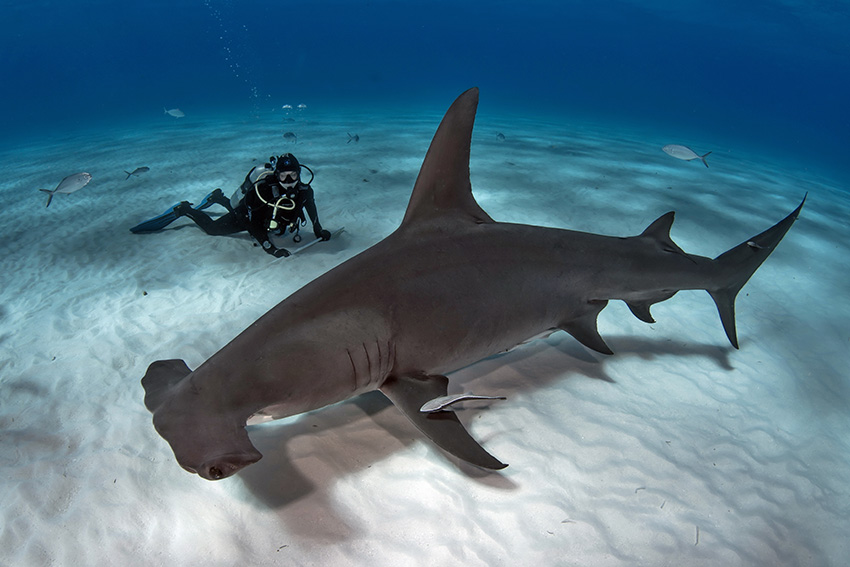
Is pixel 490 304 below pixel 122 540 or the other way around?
the other way around

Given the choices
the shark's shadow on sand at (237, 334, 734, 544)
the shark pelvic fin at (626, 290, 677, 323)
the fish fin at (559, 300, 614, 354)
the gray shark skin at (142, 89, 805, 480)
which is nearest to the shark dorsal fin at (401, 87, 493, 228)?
the gray shark skin at (142, 89, 805, 480)

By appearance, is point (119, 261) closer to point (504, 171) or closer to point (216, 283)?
point (216, 283)

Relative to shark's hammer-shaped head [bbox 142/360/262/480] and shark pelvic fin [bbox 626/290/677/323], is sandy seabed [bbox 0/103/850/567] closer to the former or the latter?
shark pelvic fin [bbox 626/290/677/323]

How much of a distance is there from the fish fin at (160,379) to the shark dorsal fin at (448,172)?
5.09ft

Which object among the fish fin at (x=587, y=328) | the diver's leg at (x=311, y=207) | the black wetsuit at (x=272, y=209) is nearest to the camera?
the fish fin at (x=587, y=328)

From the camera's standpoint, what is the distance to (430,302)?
230 cm

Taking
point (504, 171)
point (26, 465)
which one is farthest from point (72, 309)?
point (504, 171)

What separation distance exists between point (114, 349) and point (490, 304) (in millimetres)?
3444

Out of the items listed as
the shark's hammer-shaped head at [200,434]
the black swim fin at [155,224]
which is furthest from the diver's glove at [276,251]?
the shark's hammer-shaped head at [200,434]

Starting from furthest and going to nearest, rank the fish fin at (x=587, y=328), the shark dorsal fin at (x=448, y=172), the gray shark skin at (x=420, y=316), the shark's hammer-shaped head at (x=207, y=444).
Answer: the fish fin at (x=587, y=328)
the shark dorsal fin at (x=448, y=172)
the gray shark skin at (x=420, y=316)
the shark's hammer-shaped head at (x=207, y=444)

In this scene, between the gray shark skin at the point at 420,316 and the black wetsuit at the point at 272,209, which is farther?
the black wetsuit at the point at 272,209

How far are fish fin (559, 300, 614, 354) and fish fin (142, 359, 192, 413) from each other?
2.55 meters

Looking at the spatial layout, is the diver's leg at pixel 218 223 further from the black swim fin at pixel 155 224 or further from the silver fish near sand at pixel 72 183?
the silver fish near sand at pixel 72 183

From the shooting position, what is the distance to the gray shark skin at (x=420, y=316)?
70.3 inches
